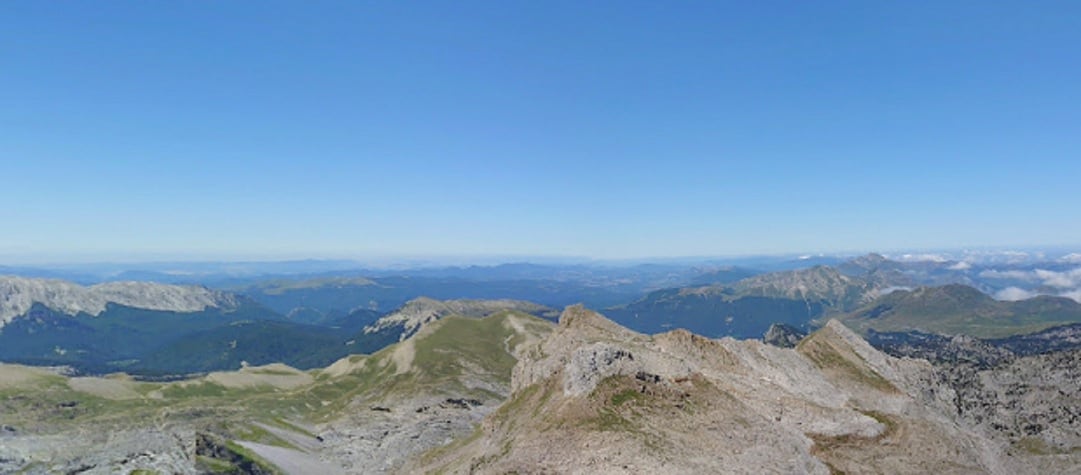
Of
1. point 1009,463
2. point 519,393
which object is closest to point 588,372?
point 519,393

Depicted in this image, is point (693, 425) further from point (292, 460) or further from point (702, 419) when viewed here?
point (292, 460)

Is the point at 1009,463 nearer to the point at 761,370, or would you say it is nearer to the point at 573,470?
the point at 761,370

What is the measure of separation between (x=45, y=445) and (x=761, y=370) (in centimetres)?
19184

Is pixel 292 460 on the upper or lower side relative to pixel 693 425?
lower

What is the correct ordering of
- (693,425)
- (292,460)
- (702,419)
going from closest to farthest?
(693,425) → (702,419) → (292,460)

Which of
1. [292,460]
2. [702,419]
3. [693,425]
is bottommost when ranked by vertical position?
[292,460]

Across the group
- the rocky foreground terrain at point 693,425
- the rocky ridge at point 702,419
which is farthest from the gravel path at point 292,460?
the rocky ridge at point 702,419

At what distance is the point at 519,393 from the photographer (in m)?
128

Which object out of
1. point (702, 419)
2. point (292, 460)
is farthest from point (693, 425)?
point (292, 460)

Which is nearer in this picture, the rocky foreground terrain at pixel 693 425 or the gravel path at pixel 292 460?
the rocky foreground terrain at pixel 693 425

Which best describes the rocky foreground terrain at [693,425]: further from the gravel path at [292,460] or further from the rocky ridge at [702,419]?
the gravel path at [292,460]

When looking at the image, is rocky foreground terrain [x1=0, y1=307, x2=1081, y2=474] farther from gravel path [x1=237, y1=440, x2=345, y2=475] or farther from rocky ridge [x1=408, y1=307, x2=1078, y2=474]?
gravel path [x1=237, y1=440, x2=345, y2=475]

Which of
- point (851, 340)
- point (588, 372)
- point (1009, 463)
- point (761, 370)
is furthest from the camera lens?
point (851, 340)

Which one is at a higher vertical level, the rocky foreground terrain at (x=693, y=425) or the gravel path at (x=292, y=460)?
the rocky foreground terrain at (x=693, y=425)
